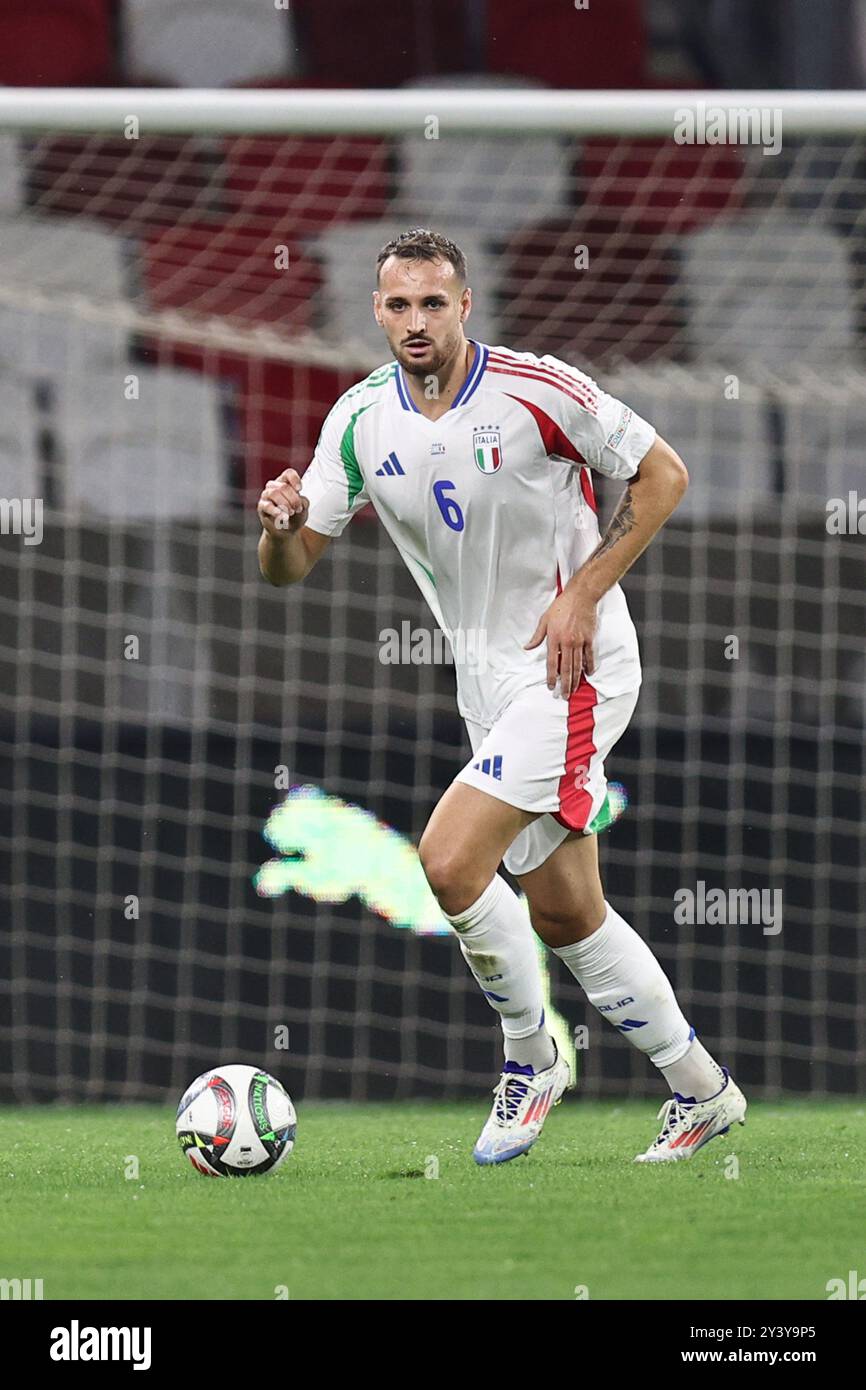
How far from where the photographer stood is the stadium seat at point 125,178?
Result: 10.8 meters

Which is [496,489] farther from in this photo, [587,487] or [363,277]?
[363,277]

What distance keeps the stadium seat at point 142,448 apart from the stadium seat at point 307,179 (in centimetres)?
132

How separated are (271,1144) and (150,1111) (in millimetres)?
2661

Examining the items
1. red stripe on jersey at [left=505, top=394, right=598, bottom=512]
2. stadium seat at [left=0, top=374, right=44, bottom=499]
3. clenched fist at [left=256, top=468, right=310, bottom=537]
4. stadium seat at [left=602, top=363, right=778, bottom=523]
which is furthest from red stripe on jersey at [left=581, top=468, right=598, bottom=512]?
stadium seat at [left=0, top=374, right=44, bottom=499]

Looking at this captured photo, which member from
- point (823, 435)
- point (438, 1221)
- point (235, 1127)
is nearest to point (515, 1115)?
point (235, 1127)

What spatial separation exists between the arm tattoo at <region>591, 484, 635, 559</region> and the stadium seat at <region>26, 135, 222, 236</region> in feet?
21.5

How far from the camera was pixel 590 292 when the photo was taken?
10539 mm

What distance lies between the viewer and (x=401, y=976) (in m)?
7.74

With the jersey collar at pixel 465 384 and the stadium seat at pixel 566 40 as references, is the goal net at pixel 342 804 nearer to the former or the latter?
the jersey collar at pixel 465 384

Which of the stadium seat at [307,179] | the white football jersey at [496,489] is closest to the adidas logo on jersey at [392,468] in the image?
the white football jersey at [496,489]

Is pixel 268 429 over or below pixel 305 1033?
over

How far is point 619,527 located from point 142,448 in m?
5.51

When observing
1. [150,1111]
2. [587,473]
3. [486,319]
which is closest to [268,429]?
[486,319]

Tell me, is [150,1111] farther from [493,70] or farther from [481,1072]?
[493,70]
